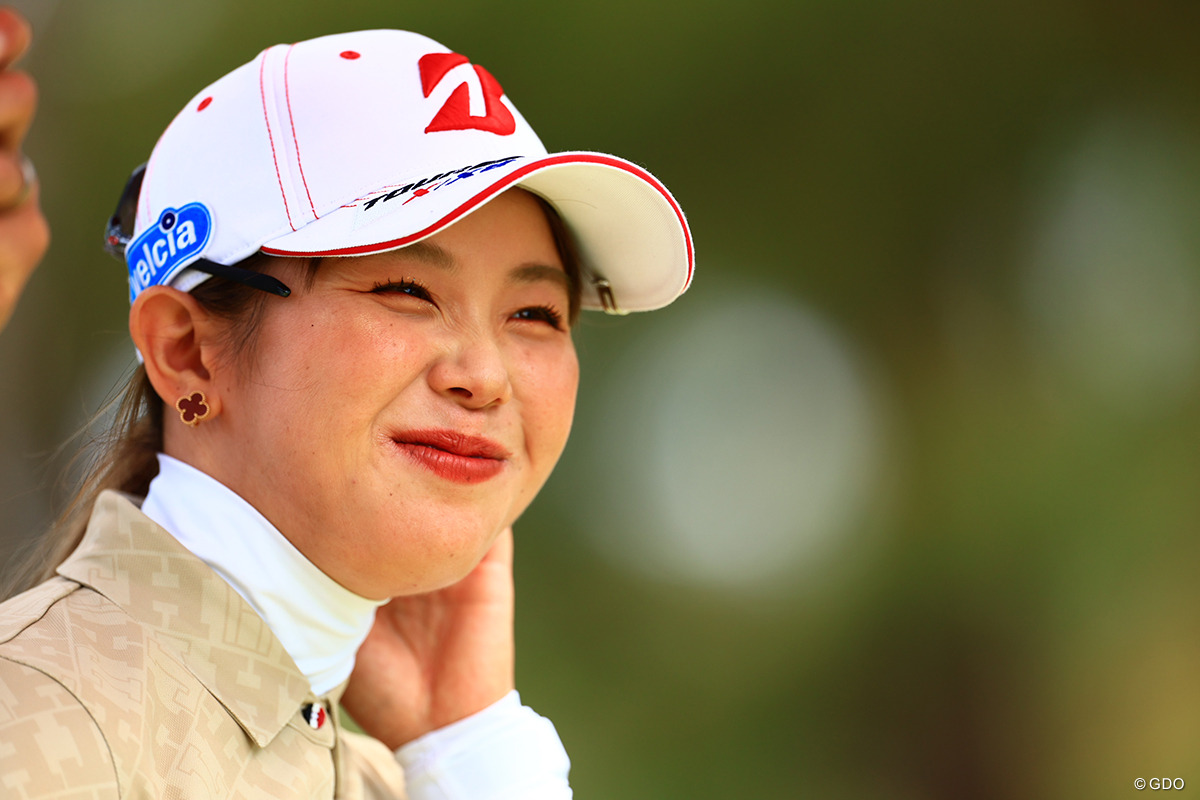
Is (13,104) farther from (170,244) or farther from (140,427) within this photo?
(140,427)

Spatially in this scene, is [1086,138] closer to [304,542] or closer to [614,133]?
[614,133]

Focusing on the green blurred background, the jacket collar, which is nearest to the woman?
the jacket collar

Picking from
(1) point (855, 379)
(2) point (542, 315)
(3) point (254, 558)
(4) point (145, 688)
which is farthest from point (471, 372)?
(1) point (855, 379)

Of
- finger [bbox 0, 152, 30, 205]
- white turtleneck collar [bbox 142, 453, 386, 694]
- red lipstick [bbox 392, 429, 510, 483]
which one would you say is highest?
finger [bbox 0, 152, 30, 205]

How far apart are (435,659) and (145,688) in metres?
0.71

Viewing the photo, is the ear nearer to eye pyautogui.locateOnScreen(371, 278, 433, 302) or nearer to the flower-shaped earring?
the flower-shaped earring

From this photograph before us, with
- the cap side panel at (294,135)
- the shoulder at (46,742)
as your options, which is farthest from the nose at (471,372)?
the shoulder at (46,742)

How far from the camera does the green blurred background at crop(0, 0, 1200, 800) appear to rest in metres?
3.31

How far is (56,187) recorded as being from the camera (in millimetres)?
2969

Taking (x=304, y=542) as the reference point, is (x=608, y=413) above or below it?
above

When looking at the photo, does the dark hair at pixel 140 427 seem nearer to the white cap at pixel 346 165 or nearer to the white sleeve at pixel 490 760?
the white cap at pixel 346 165

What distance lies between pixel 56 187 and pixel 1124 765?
3.68 metres

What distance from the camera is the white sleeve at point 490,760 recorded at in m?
1.47

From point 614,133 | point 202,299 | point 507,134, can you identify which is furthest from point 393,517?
point 614,133
